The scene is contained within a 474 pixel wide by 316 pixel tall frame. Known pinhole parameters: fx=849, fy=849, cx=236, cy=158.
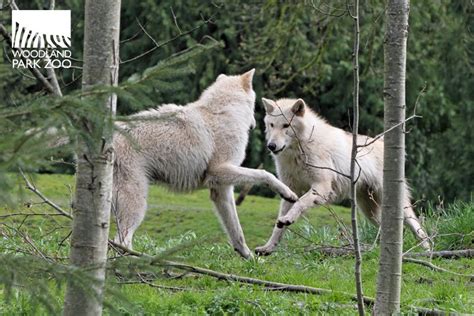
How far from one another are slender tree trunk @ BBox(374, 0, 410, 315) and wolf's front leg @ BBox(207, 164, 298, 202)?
3.02 m

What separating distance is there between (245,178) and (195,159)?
1.69 feet

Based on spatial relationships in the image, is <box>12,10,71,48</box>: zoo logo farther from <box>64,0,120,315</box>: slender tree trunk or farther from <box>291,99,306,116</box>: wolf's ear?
<box>64,0,120,315</box>: slender tree trunk

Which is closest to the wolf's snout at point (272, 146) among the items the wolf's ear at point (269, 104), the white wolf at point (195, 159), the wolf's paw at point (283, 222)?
the white wolf at point (195, 159)

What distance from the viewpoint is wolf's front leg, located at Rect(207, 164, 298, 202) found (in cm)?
776

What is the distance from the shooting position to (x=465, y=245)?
779cm

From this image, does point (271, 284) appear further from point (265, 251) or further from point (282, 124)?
point (282, 124)

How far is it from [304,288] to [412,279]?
3.39 ft

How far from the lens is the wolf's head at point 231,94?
27.7 feet

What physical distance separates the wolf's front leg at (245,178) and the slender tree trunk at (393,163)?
9.90ft

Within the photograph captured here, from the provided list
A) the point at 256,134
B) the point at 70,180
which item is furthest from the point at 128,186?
the point at 256,134

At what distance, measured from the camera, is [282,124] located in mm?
8461

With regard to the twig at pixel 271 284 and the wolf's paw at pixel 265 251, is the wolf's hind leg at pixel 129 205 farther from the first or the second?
the twig at pixel 271 284

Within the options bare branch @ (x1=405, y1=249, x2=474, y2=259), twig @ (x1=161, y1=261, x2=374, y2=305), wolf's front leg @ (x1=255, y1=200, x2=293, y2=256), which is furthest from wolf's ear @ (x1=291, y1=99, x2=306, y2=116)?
twig @ (x1=161, y1=261, x2=374, y2=305)

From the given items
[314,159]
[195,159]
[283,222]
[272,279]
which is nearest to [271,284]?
[272,279]
